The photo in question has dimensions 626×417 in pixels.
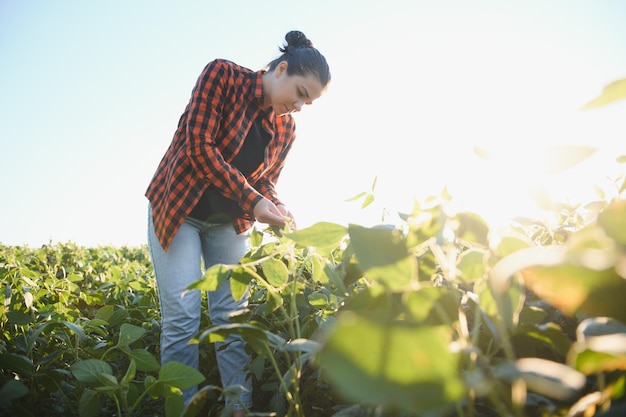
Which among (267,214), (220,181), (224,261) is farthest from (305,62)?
(224,261)

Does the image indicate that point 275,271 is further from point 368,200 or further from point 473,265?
point 473,265

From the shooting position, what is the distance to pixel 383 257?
1.54 ft

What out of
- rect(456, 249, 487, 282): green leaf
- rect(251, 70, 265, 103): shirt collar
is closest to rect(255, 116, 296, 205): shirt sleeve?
rect(251, 70, 265, 103): shirt collar

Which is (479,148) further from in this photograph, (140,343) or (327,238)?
(140,343)

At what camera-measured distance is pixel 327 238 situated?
0.66m

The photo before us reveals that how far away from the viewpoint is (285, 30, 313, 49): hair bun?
8.04 feet

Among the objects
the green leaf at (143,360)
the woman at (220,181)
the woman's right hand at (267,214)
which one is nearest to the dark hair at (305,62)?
the woman at (220,181)

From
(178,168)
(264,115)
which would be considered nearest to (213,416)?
(178,168)

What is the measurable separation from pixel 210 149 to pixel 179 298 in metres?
0.69

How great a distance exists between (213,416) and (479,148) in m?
1.36

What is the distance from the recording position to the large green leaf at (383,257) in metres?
0.45

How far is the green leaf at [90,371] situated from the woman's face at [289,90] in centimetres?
157

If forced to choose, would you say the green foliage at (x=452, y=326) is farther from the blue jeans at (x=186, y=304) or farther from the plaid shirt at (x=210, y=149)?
the plaid shirt at (x=210, y=149)

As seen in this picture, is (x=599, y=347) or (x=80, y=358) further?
(x=80, y=358)
